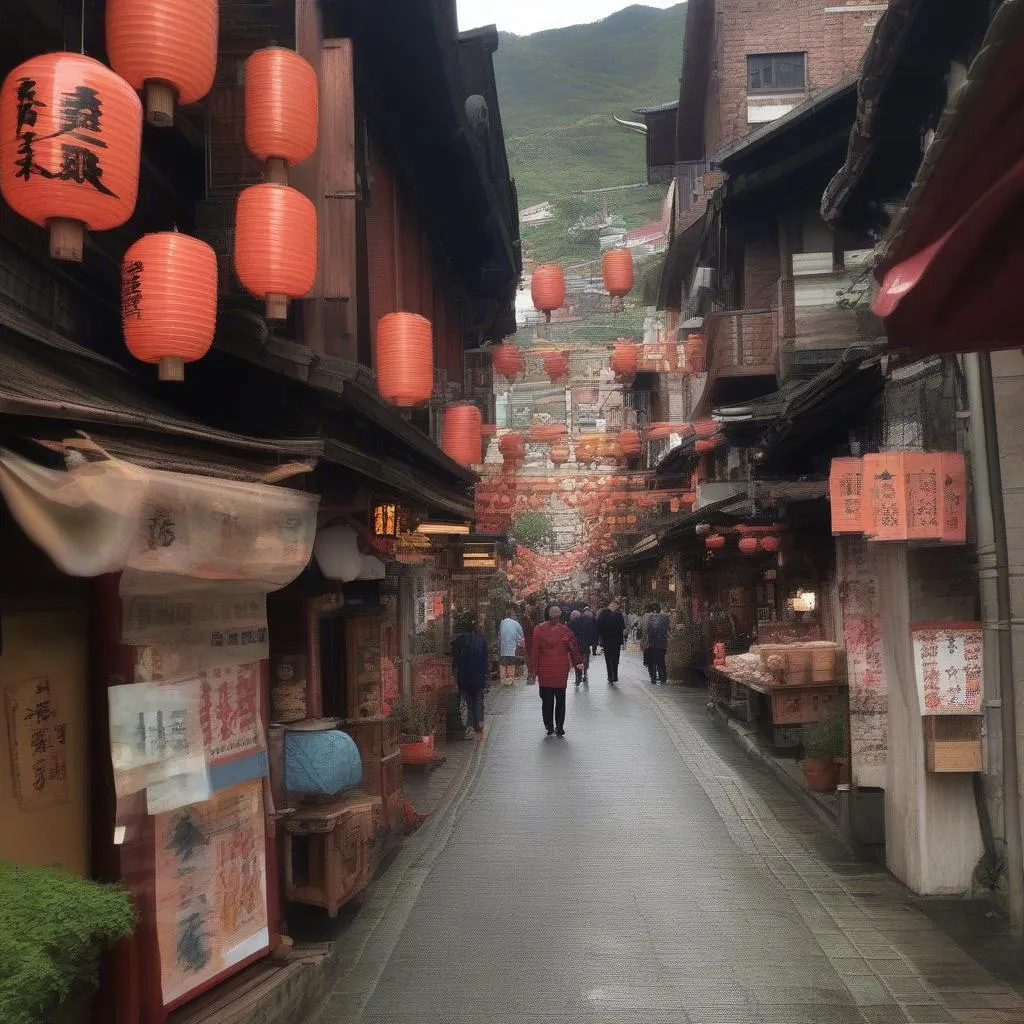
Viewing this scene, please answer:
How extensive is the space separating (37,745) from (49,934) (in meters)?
1.45

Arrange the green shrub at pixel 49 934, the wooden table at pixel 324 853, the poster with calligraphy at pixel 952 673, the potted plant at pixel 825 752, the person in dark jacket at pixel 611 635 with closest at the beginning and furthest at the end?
the green shrub at pixel 49 934 → the wooden table at pixel 324 853 → the poster with calligraphy at pixel 952 673 → the potted plant at pixel 825 752 → the person in dark jacket at pixel 611 635

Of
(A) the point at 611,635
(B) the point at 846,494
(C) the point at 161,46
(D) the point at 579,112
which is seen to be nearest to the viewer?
(C) the point at 161,46

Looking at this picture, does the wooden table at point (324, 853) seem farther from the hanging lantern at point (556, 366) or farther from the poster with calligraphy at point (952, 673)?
the hanging lantern at point (556, 366)

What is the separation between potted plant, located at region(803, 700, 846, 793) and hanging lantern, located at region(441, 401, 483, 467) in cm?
777

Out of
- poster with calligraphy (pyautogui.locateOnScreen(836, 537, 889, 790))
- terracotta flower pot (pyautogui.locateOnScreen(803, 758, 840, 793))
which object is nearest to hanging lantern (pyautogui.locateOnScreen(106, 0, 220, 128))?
poster with calligraphy (pyautogui.locateOnScreen(836, 537, 889, 790))

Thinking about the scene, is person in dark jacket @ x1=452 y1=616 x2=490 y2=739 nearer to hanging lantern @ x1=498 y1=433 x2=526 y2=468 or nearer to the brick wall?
hanging lantern @ x1=498 y1=433 x2=526 y2=468

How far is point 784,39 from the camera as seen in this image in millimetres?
25469

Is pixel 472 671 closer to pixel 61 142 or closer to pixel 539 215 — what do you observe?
pixel 61 142

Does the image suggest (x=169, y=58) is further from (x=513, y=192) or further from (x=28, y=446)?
(x=513, y=192)

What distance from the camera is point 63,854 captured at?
591 cm

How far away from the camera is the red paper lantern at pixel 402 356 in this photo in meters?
12.0

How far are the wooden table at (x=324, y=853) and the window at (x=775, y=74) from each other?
21.7 metres

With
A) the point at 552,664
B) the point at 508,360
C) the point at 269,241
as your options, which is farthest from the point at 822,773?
the point at 508,360

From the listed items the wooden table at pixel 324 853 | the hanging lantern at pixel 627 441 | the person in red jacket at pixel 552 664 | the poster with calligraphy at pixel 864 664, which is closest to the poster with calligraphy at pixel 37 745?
the wooden table at pixel 324 853
